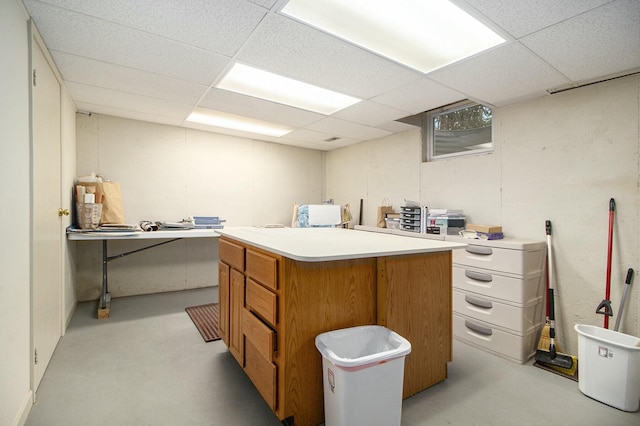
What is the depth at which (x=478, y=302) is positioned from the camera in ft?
8.79

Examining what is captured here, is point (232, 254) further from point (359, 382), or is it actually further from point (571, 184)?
point (571, 184)

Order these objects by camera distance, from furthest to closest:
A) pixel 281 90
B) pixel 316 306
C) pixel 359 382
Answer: pixel 281 90 < pixel 316 306 < pixel 359 382

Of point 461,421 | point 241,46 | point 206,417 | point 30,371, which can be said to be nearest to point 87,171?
point 30,371

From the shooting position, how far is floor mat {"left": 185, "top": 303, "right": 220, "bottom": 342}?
276 centimetres

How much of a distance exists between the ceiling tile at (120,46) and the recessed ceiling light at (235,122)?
41.9 inches

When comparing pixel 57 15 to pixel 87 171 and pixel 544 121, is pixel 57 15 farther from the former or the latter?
pixel 544 121

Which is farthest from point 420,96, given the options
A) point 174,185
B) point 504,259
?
point 174,185

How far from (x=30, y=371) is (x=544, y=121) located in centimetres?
423

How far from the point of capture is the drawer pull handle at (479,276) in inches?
103

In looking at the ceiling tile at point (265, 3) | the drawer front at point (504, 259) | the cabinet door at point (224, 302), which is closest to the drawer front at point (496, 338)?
the drawer front at point (504, 259)

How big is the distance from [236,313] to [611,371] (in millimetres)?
2424

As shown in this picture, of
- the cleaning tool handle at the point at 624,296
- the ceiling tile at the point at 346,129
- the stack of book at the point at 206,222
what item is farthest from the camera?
the stack of book at the point at 206,222

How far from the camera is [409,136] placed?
4016 mm

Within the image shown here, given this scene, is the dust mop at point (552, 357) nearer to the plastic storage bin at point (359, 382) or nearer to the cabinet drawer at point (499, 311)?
the cabinet drawer at point (499, 311)
